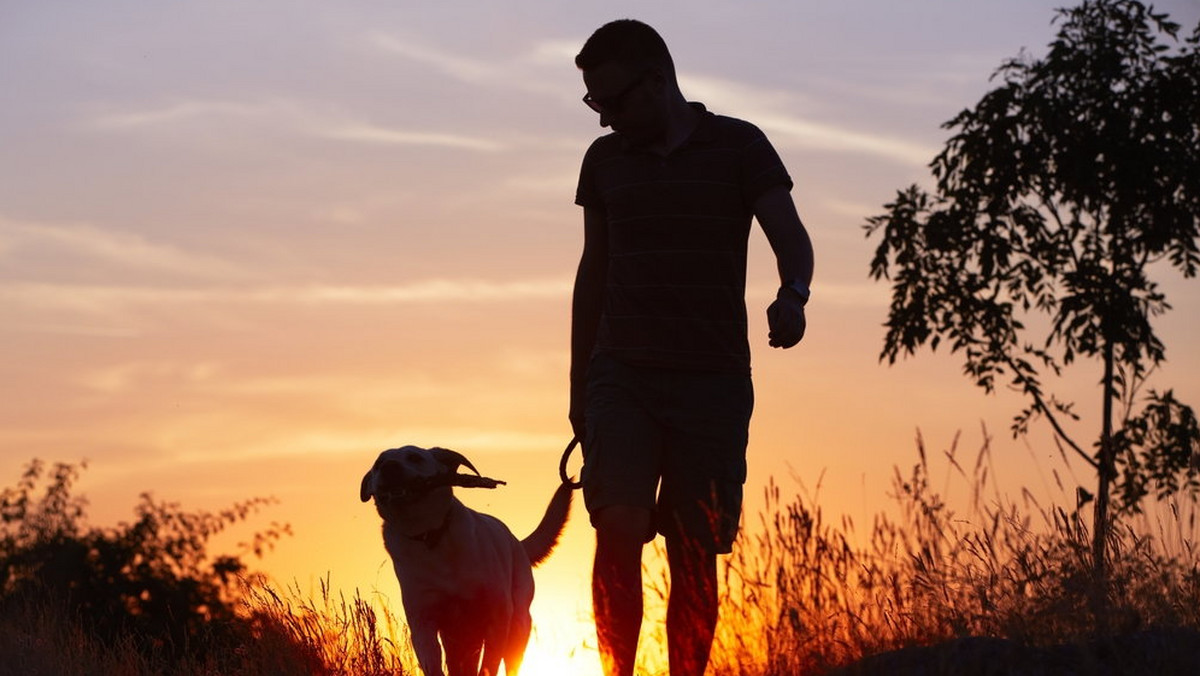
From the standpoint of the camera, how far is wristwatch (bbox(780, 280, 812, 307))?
17.3 feet

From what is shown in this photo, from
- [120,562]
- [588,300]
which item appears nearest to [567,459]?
[588,300]

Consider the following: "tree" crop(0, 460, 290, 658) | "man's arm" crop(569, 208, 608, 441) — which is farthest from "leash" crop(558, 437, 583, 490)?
"tree" crop(0, 460, 290, 658)

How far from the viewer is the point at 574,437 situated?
5.96 m

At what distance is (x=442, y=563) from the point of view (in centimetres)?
724

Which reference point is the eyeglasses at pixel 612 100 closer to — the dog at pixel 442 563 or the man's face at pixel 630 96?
the man's face at pixel 630 96

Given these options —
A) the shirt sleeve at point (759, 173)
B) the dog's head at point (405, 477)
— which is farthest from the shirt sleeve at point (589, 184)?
the dog's head at point (405, 477)

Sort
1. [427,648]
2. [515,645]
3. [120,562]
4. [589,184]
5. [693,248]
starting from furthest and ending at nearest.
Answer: [120,562] < [515,645] < [427,648] < [589,184] < [693,248]

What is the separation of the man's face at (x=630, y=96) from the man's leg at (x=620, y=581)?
143cm

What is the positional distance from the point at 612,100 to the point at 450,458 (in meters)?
2.70

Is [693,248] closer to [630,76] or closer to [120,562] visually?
[630,76]

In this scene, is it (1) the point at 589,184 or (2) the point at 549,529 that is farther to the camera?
(2) the point at 549,529

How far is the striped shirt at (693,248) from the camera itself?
540 cm

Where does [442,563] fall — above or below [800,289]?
below

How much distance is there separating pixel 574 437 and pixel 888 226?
11882 millimetres
